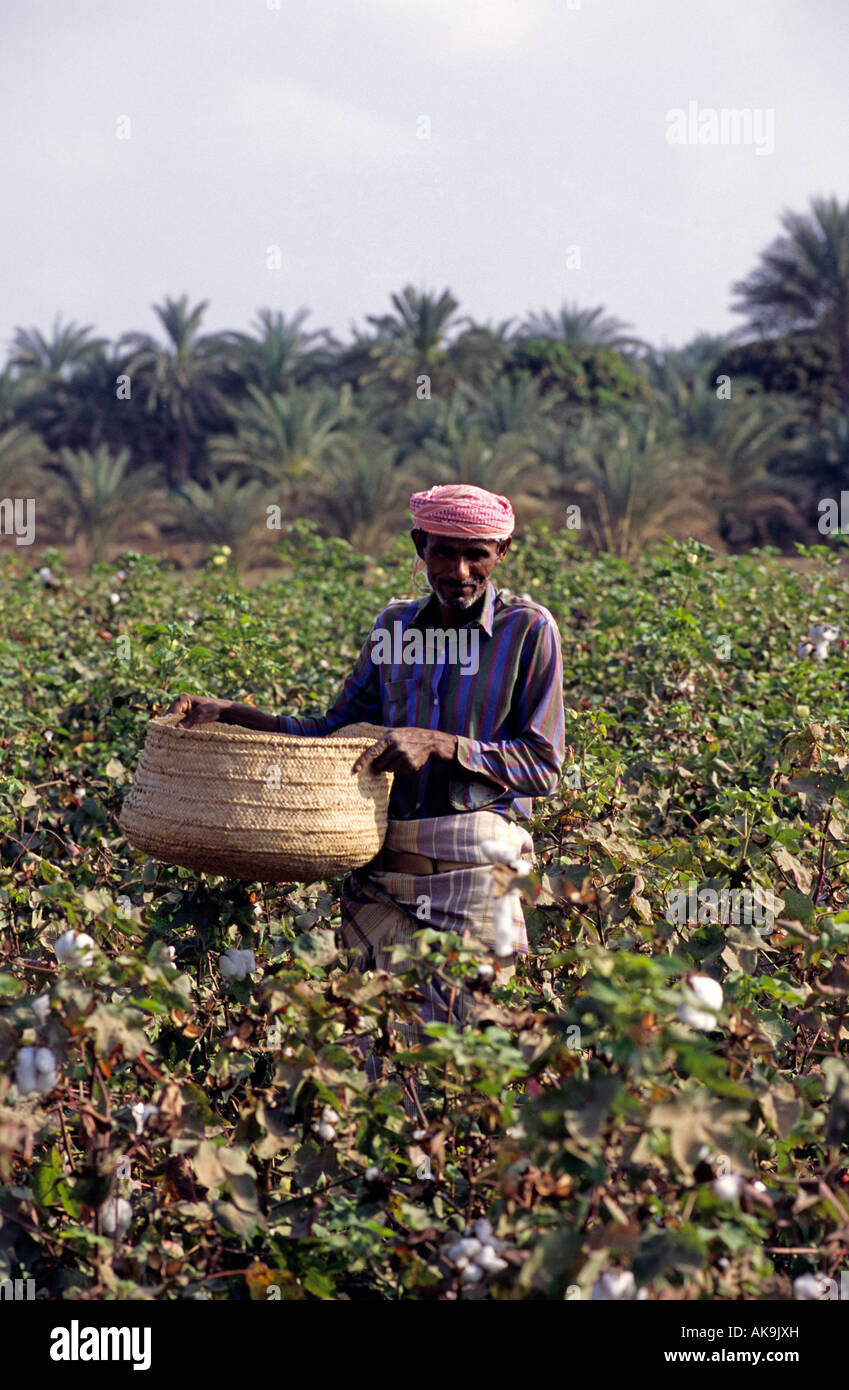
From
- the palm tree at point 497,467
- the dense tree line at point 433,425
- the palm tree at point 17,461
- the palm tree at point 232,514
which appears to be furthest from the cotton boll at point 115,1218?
the palm tree at point 17,461

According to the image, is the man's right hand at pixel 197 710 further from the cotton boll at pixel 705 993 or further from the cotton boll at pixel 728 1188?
the cotton boll at pixel 728 1188

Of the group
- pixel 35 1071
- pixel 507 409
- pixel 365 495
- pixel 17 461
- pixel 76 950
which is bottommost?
pixel 35 1071

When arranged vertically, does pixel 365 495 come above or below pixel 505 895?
above

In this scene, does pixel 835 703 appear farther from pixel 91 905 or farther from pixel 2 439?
pixel 2 439

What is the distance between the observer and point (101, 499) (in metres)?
19.9

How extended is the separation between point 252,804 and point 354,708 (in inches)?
22.4

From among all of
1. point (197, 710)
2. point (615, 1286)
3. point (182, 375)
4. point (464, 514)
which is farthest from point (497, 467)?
point (615, 1286)

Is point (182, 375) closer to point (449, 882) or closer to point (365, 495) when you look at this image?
point (365, 495)

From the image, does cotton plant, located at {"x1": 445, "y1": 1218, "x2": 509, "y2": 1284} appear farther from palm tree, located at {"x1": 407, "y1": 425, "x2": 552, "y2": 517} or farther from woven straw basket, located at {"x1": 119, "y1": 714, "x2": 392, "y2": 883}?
palm tree, located at {"x1": 407, "y1": 425, "x2": 552, "y2": 517}

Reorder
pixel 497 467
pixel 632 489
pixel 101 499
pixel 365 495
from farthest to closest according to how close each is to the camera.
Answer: pixel 101 499 → pixel 365 495 → pixel 497 467 → pixel 632 489

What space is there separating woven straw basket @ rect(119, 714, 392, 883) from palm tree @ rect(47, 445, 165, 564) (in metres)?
17.9

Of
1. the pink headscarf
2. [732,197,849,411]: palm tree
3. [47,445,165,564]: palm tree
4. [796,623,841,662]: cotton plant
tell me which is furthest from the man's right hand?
[732,197,849,411]: palm tree

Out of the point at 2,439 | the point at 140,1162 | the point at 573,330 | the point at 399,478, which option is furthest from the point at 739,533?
the point at 140,1162

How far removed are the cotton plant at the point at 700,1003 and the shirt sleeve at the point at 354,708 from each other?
1.27 metres
